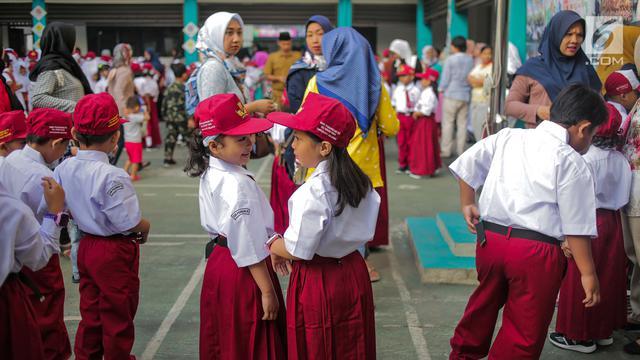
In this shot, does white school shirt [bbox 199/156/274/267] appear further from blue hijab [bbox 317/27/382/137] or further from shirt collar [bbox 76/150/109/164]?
blue hijab [bbox 317/27/382/137]

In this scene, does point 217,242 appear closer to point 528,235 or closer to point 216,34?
point 528,235

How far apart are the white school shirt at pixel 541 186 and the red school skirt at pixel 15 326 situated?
2052mm

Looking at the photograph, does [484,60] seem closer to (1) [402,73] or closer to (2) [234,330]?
(1) [402,73]

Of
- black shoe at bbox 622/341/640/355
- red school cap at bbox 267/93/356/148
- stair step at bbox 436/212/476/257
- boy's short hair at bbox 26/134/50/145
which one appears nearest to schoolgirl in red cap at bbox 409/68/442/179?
stair step at bbox 436/212/476/257

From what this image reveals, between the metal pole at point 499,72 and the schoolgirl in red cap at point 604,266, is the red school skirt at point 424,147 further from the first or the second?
the schoolgirl in red cap at point 604,266

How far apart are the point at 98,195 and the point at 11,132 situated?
2.29 ft

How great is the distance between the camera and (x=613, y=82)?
4.51 meters

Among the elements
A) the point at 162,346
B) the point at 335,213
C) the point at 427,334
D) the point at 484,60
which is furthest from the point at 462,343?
the point at 484,60

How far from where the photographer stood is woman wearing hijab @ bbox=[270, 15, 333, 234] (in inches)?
217

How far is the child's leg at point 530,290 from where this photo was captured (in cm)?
324

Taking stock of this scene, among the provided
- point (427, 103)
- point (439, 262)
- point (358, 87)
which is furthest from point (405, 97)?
point (358, 87)

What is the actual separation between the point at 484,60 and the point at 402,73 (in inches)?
56.5

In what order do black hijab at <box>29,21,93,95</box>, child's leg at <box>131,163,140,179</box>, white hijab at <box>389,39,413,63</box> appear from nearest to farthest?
black hijab at <box>29,21,93,95</box>
child's leg at <box>131,163,140,179</box>
white hijab at <box>389,39,413,63</box>

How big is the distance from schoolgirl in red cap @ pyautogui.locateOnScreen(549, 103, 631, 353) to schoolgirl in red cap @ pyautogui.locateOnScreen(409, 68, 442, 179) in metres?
6.06
